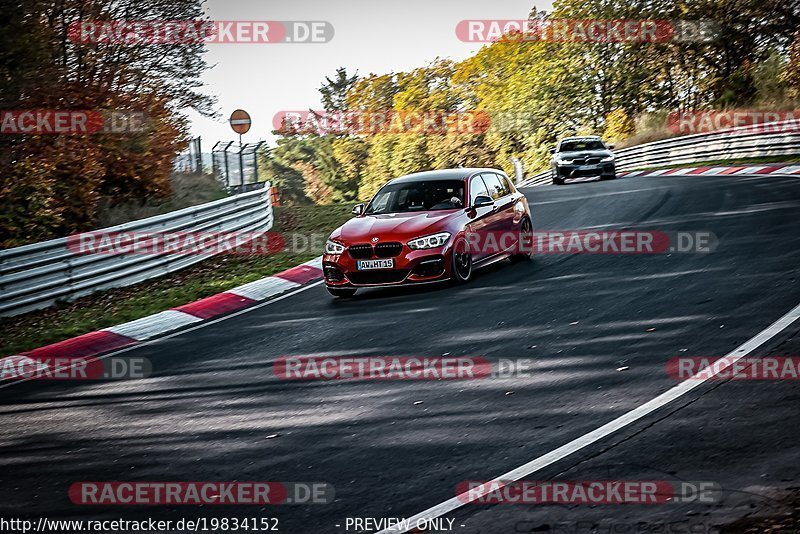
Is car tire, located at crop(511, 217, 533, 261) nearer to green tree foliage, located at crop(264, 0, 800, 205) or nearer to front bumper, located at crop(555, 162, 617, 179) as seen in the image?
front bumper, located at crop(555, 162, 617, 179)

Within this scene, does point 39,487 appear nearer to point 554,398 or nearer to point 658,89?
point 554,398

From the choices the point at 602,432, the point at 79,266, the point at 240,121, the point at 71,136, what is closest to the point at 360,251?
the point at 79,266

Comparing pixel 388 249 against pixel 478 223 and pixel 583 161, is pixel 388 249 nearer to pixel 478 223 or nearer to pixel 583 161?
pixel 478 223

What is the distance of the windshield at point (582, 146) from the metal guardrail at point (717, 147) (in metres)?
4.28

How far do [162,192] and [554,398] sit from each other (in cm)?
1611

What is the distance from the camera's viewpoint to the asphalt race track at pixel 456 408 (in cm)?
545

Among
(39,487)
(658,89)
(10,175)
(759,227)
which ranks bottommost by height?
(39,487)

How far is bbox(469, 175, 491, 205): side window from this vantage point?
13.5m

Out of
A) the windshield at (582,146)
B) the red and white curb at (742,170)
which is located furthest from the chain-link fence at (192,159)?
the red and white curb at (742,170)

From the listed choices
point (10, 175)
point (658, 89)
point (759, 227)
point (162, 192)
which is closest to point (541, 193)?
point (162, 192)

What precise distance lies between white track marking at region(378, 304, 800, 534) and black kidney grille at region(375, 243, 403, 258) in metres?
5.06

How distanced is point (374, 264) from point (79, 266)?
17.5ft

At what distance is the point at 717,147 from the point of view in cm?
3378

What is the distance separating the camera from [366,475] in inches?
230
